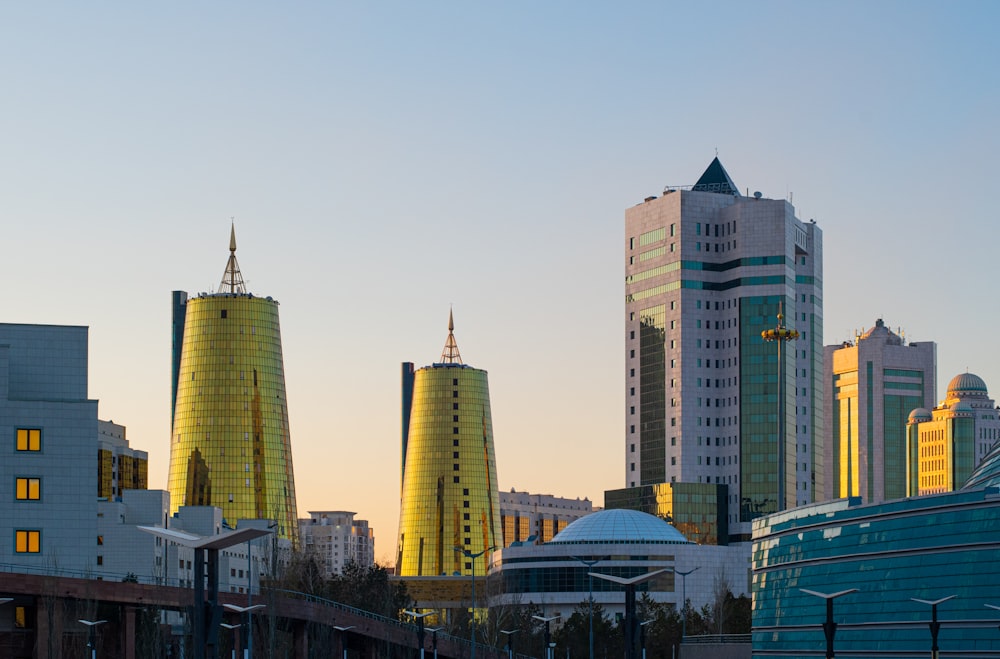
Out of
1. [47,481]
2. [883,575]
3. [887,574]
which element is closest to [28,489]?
[47,481]

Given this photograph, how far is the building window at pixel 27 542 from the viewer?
112m

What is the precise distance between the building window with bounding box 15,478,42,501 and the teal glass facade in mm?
52602

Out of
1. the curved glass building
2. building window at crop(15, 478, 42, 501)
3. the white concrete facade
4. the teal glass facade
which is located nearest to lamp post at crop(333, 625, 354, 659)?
the white concrete facade

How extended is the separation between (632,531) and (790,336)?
2543 inches

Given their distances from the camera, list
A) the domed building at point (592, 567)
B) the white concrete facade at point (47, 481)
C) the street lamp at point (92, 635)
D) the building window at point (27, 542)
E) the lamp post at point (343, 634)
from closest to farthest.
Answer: the street lamp at point (92, 635) → the lamp post at point (343, 634) → the building window at point (27, 542) → the white concrete facade at point (47, 481) → the domed building at point (592, 567)

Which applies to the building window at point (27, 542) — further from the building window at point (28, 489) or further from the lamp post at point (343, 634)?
the lamp post at point (343, 634)

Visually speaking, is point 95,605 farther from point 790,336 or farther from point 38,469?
point 790,336

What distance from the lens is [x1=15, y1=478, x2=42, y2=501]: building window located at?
11244cm

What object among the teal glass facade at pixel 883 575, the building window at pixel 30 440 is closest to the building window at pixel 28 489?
the building window at pixel 30 440

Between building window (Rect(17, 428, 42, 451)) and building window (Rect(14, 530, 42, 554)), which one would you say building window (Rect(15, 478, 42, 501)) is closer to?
building window (Rect(17, 428, 42, 451))

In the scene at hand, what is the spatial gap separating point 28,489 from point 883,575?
2208 inches

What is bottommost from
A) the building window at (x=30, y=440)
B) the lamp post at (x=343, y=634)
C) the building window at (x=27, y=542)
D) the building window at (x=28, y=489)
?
the lamp post at (x=343, y=634)

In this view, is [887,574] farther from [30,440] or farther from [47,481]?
[30,440]

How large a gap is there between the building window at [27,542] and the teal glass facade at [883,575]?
170 ft
